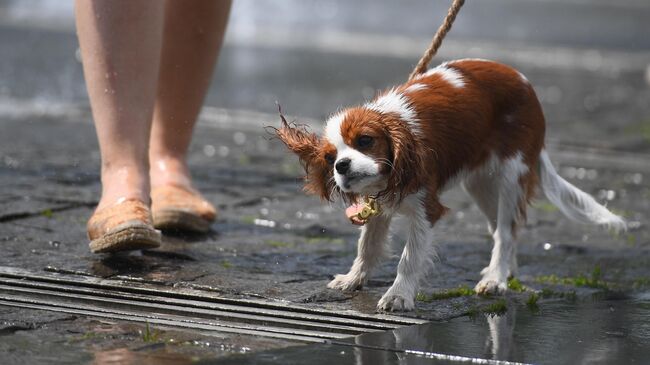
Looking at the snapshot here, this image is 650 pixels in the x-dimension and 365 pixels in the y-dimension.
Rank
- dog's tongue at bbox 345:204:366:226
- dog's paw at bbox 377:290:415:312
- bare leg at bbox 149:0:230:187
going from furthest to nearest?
bare leg at bbox 149:0:230:187, dog's tongue at bbox 345:204:366:226, dog's paw at bbox 377:290:415:312

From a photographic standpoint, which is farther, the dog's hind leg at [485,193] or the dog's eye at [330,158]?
the dog's hind leg at [485,193]

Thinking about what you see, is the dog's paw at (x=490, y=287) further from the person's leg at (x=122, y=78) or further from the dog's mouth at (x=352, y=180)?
the person's leg at (x=122, y=78)

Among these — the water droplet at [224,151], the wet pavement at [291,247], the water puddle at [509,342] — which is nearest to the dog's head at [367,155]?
the wet pavement at [291,247]

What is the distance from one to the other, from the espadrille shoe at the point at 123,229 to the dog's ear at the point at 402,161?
89 cm

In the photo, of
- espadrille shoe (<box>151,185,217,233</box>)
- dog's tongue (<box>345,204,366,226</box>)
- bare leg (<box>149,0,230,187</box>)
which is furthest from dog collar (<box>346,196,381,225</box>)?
bare leg (<box>149,0,230,187</box>)

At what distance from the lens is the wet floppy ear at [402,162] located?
141 inches

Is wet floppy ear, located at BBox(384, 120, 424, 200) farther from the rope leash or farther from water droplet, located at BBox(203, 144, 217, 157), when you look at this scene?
water droplet, located at BBox(203, 144, 217, 157)

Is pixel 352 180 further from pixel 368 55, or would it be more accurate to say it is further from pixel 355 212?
pixel 368 55

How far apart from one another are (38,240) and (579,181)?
2987mm

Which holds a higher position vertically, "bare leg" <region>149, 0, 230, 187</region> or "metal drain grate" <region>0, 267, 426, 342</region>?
"bare leg" <region>149, 0, 230, 187</region>

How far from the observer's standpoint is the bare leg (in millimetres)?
4941

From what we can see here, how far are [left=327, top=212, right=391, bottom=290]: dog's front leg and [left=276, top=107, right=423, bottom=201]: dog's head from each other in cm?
34

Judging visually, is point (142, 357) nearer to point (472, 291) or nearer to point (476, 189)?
point (472, 291)

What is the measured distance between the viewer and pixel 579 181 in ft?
20.3
